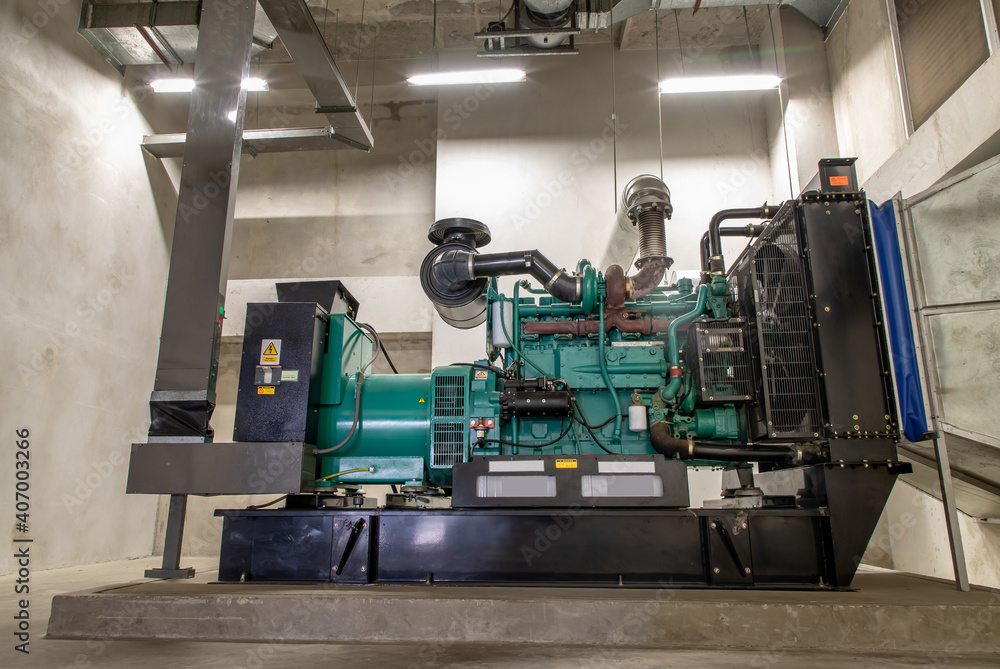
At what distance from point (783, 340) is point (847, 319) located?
30cm

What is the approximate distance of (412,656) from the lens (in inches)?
82.8

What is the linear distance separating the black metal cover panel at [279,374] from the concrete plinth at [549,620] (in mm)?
→ 855

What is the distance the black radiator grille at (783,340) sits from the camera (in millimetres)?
2838

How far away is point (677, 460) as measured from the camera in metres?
2.95

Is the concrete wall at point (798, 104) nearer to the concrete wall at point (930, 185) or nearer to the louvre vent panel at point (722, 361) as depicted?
the concrete wall at point (930, 185)

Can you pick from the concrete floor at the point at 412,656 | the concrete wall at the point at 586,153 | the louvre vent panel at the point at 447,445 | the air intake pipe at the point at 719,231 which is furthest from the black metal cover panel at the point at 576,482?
the concrete wall at the point at 586,153

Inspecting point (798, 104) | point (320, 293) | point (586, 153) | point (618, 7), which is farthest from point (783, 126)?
point (320, 293)

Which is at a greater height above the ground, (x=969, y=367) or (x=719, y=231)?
(x=719, y=231)

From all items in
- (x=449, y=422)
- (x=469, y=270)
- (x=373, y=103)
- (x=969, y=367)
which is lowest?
(x=449, y=422)

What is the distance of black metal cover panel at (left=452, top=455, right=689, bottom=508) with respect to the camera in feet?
9.37

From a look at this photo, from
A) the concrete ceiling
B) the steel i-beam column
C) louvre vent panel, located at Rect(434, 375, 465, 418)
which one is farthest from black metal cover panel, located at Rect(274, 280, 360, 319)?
the concrete ceiling

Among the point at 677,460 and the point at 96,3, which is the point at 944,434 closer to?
the point at 677,460

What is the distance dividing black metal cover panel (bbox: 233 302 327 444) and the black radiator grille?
7.67 ft

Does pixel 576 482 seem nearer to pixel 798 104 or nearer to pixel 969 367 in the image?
pixel 969 367
